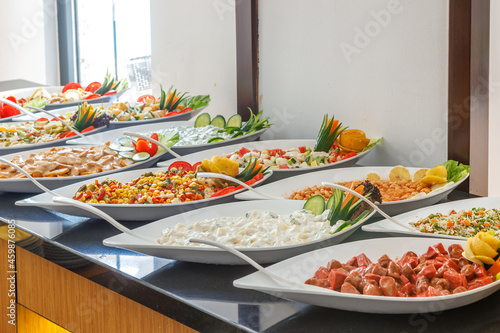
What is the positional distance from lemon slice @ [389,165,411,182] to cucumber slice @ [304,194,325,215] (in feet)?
1.56

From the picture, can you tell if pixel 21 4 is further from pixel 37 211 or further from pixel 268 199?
pixel 268 199

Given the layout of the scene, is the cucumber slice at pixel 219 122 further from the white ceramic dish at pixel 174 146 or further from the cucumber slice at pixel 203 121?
the white ceramic dish at pixel 174 146

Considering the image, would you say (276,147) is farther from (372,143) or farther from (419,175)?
(419,175)

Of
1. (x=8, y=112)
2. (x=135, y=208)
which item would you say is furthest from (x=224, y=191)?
(x=8, y=112)

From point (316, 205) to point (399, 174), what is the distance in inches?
19.8

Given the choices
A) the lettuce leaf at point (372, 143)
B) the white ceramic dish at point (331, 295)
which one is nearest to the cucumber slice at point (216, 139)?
the lettuce leaf at point (372, 143)

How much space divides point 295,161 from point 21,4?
354cm

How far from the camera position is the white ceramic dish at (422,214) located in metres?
1.18

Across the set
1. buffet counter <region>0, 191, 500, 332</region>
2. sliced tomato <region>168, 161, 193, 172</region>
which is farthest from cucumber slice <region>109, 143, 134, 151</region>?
buffet counter <region>0, 191, 500, 332</region>

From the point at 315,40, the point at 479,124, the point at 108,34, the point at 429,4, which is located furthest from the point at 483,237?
the point at 108,34

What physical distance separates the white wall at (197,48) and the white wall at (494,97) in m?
1.29

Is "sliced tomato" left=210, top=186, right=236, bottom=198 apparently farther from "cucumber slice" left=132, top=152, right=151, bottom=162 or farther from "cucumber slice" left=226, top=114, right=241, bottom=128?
"cucumber slice" left=226, top=114, right=241, bottom=128

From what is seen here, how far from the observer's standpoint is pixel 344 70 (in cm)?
216

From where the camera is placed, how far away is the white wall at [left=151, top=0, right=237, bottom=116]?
2.74 m
